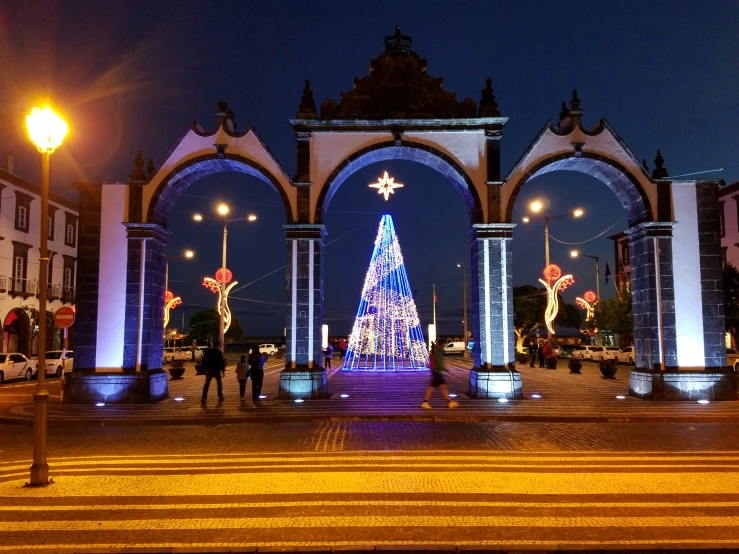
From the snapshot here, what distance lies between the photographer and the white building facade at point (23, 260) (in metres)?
30.9

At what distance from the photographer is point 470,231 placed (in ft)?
52.3

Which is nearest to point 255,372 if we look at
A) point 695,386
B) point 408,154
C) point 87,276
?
point 87,276

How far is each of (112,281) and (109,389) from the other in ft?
9.39

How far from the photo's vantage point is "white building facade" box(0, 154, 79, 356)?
3089 centimetres

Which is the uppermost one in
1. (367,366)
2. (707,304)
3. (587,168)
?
(587,168)

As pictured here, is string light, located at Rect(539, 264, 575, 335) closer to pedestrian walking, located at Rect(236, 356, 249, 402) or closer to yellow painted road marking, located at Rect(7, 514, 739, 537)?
pedestrian walking, located at Rect(236, 356, 249, 402)

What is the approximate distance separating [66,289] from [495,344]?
32043mm

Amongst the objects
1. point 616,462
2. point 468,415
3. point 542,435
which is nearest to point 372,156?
point 468,415

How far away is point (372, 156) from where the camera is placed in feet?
53.2

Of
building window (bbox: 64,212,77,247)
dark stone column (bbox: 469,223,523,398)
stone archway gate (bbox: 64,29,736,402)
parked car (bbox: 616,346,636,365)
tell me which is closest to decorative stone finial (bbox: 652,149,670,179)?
stone archway gate (bbox: 64,29,736,402)

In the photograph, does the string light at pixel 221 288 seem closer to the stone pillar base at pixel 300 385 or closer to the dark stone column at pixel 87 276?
the dark stone column at pixel 87 276

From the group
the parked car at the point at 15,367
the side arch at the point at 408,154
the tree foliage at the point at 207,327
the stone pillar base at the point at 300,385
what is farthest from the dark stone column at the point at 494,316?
the tree foliage at the point at 207,327

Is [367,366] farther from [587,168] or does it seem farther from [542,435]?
[542,435]

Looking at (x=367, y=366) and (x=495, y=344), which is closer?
(x=495, y=344)
